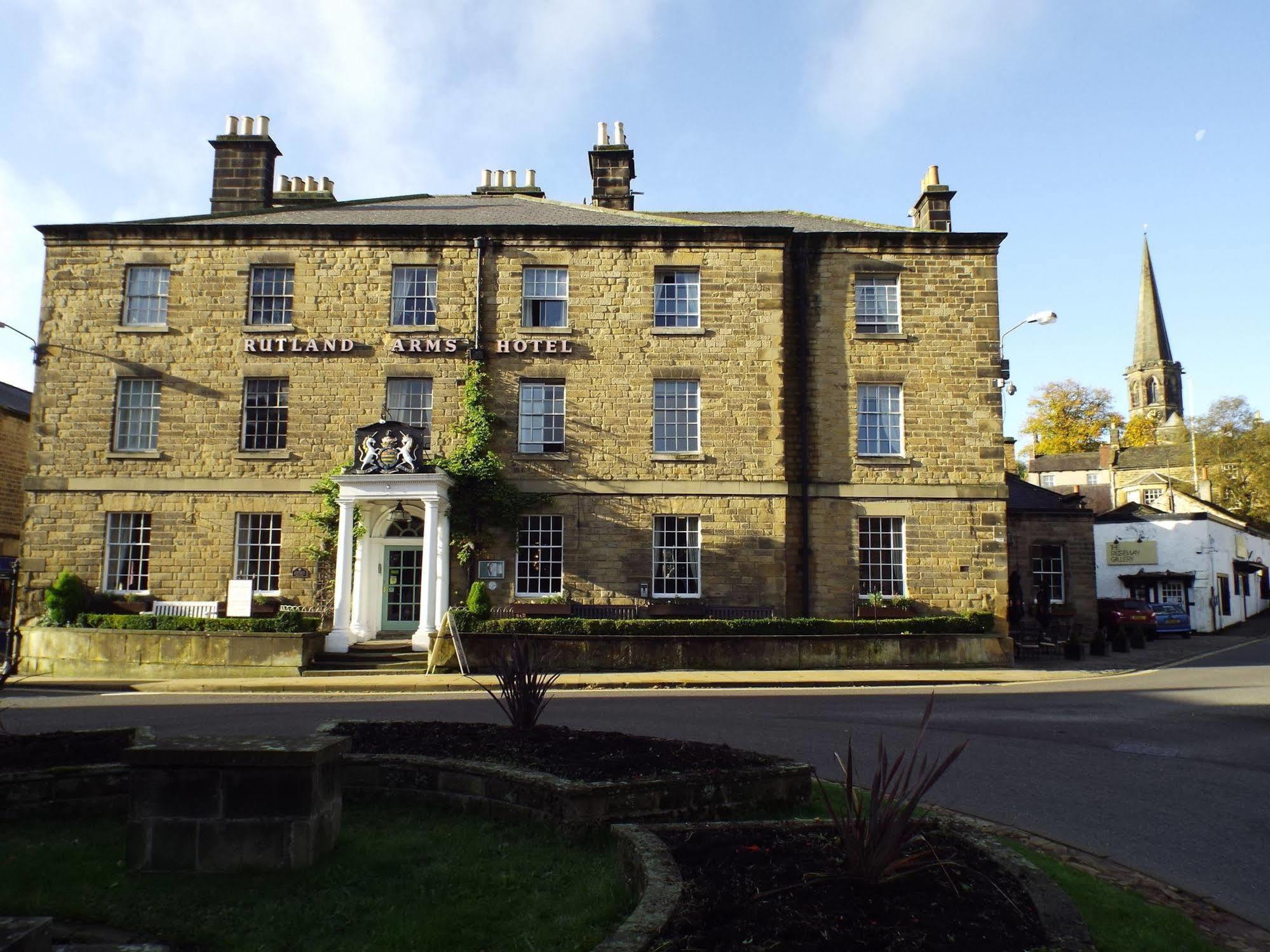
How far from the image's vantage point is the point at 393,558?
920 inches

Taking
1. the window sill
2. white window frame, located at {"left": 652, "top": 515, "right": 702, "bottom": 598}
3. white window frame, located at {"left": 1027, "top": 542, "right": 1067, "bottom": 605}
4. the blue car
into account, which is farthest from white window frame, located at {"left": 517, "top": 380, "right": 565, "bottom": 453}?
the blue car

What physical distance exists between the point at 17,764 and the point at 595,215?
2056 centimetres

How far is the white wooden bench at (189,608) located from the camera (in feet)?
72.2

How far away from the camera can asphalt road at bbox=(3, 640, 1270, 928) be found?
6.79 m

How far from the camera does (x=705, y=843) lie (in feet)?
17.4

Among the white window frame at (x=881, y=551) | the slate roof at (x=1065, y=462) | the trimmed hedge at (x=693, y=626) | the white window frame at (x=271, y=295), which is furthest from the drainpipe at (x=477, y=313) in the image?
the slate roof at (x=1065, y=462)

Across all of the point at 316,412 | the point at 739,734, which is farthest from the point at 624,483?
the point at 739,734

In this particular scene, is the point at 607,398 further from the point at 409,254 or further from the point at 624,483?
the point at 409,254

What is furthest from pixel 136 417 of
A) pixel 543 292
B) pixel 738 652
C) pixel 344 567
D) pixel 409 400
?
pixel 738 652

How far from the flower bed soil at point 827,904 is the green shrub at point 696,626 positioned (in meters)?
14.5

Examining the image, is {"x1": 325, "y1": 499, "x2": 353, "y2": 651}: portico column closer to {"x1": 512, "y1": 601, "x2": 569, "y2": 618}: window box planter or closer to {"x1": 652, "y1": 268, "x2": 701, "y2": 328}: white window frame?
{"x1": 512, "y1": 601, "x2": 569, "y2": 618}: window box planter

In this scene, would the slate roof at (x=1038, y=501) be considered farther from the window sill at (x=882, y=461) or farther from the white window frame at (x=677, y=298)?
the white window frame at (x=677, y=298)

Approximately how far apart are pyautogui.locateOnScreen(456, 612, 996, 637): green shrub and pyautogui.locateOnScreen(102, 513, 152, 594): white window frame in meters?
9.05

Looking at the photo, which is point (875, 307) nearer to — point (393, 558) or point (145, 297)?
point (393, 558)
